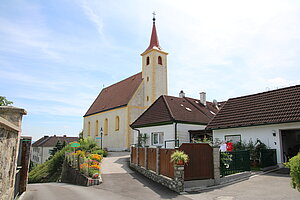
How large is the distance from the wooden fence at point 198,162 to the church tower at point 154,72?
2213cm

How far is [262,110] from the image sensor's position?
1755 centimetres

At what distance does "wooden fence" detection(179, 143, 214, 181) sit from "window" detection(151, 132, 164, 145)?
981 cm

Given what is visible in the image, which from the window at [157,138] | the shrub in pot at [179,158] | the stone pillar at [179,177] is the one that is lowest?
the stone pillar at [179,177]

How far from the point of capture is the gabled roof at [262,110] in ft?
51.6

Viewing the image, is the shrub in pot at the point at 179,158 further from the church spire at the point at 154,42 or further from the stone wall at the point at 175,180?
the church spire at the point at 154,42

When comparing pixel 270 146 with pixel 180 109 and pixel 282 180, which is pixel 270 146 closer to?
pixel 282 180

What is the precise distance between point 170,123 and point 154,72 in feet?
49.4

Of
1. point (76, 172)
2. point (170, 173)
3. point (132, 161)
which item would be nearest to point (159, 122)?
point (132, 161)

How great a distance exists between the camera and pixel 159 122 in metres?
21.3

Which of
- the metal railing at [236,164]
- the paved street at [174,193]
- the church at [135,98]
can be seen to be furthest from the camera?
the church at [135,98]

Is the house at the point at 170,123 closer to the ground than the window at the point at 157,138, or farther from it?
farther from it

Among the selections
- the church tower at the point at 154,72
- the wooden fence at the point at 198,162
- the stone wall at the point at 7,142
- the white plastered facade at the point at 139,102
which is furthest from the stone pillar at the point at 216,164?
the church tower at the point at 154,72

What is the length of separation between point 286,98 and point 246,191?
33.5 feet

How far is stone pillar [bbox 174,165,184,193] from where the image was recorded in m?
10.4
